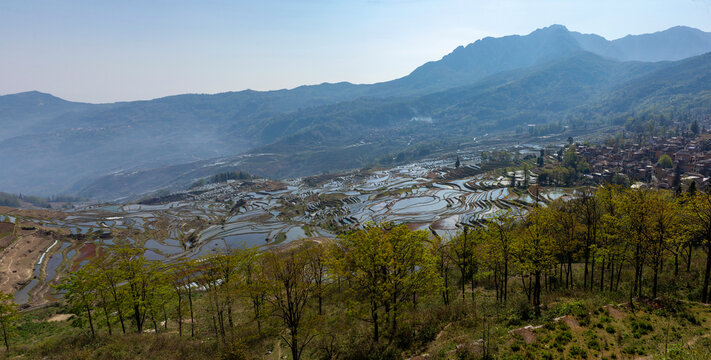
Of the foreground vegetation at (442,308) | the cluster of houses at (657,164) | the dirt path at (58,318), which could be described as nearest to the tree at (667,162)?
the cluster of houses at (657,164)

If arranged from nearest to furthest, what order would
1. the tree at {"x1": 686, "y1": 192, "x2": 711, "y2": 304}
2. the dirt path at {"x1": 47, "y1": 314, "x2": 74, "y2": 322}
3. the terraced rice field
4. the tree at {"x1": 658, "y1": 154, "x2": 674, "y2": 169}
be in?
the tree at {"x1": 686, "y1": 192, "x2": 711, "y2": 304} → the dirt path at {"x1": 47, "y1": 314, "x2": 74, "y2": 322} → the terraced rice field → the tree at {"x1": 658, "y1": 154, "x2": 674, "y2": 169}

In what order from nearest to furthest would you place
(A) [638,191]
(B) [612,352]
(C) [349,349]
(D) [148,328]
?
(B) [612,352], (C) [349,349], (A) [638,191], (D) [148,328]

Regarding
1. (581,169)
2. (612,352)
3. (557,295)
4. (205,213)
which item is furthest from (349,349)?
(581,169)

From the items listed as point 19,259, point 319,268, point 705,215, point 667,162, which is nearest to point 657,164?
point 667,162

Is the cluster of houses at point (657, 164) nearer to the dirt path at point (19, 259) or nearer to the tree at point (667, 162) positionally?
the tree at point (667, 162)

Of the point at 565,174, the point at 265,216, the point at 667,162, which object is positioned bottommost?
the point at 265,216

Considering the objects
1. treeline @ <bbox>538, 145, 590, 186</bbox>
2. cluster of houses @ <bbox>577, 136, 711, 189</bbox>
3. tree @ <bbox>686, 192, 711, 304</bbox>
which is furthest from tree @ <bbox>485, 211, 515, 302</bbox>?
treeline @ <bbox>538, 145, 590, 186</bbox>

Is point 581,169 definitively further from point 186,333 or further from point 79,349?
point 79,349

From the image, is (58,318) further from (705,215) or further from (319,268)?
(705,215)

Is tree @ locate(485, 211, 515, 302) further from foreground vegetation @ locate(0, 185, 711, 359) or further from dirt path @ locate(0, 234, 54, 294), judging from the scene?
dirt path @ locate(0, 234, 54, 294)
